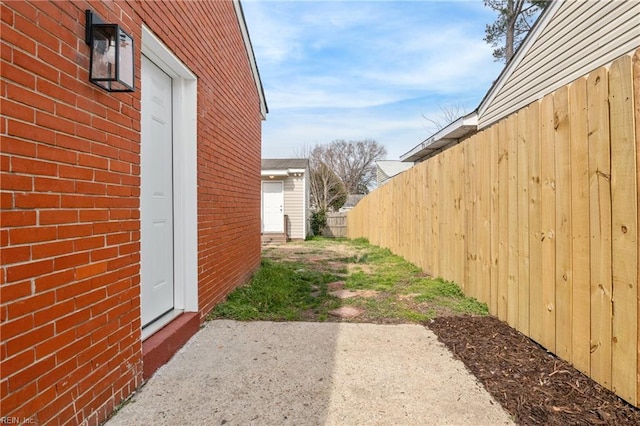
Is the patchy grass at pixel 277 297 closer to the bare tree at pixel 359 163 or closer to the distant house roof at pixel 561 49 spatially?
the distant house roof at pixel 561 49

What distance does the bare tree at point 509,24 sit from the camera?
14.4m

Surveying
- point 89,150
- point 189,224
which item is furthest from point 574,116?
point 189,224

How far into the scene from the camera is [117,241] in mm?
2244

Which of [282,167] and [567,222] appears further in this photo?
[282,167]

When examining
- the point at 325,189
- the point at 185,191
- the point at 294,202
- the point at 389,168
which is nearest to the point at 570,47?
the point at 185,191

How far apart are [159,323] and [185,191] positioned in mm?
1288

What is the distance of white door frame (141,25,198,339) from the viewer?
360 centimetres

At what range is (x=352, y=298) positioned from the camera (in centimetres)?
501

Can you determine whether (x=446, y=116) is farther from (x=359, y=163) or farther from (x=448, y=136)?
(x=359, y=163)

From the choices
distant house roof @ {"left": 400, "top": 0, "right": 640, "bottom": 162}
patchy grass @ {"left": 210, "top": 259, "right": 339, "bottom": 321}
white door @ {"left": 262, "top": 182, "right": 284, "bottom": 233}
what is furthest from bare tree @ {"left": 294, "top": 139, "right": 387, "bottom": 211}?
patchy grass @ {"left": 210, "top": 259, "right": 339, "bottom": 321}

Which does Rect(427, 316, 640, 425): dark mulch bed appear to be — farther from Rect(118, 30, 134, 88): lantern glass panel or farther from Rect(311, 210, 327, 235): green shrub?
Rect(311, 210, 327, 235): green shrub

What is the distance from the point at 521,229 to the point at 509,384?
1.41 metres

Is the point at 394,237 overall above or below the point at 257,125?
below

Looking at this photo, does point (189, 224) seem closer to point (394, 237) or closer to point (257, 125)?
point (257, 125)
